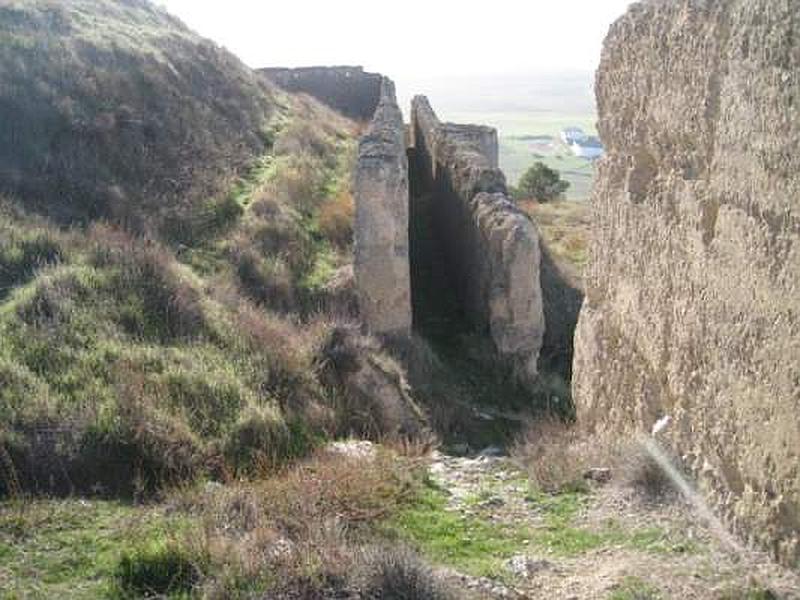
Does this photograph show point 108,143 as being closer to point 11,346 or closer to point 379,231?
point 379,231

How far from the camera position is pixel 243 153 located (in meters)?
15.0

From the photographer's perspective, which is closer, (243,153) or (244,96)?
(243,153)

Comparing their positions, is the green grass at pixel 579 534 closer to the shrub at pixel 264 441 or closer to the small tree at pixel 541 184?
the shrub at pixel 264 441

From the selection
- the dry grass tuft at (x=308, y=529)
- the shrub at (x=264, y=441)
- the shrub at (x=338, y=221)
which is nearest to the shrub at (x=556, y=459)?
the dry grass tuft at (x=308, y=529)

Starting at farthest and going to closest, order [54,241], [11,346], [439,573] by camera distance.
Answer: [54,241] → [11,346] → [439,573]

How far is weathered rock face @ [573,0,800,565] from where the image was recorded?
10.3 feet

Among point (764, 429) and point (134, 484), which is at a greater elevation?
point (764, 429)

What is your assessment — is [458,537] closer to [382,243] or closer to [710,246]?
[710,246]

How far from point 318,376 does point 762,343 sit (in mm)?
5004

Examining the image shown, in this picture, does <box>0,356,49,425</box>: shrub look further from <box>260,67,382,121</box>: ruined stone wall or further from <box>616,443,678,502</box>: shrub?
<box>260,67,382,121</box>: ruined stone wall

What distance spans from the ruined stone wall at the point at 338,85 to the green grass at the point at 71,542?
21.3m

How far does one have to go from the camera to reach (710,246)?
12.6ft

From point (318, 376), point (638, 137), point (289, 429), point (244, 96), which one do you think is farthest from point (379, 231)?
point (244, 96)

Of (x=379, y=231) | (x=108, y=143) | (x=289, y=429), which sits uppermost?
(x=108, y=143)
